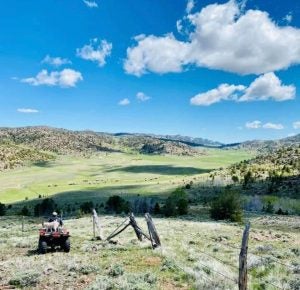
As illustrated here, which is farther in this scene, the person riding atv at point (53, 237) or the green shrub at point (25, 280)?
the person riding atv at point (53, 237)

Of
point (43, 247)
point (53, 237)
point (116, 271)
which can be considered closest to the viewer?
point (116, 271)

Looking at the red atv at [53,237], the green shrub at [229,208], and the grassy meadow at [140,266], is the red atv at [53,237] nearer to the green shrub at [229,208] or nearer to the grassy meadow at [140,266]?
the grassy meadow at [140,266]

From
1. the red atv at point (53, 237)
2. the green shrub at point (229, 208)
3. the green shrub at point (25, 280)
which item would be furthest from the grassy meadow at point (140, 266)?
the green shrub at point (229, 208)

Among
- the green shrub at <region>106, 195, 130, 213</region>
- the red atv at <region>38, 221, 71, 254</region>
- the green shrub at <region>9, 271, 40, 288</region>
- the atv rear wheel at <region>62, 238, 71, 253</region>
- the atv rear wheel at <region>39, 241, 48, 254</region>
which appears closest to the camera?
the green shrub at <region>9, 271, 40, 288</region>

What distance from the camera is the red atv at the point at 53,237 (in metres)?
25.3

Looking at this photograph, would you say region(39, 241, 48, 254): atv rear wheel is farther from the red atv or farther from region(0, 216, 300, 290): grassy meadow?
region(0, 216, 300, 290): grassy meadow

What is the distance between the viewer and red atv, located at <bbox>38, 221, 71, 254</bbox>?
83.0ft

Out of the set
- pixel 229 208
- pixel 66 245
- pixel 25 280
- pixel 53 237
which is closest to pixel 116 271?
pixel 25 280

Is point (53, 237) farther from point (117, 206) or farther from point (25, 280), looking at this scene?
point (117, 206)

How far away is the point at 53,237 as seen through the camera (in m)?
25.4

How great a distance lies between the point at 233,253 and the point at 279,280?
7.44 m

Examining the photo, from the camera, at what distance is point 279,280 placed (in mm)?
17766

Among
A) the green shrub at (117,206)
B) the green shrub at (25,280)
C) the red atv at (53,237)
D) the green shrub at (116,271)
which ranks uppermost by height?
the red atv at (53,237)

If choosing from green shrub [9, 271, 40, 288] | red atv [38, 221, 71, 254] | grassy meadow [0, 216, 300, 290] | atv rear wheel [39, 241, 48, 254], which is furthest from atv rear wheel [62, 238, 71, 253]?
green shrub [9, 271, 40, 288]
